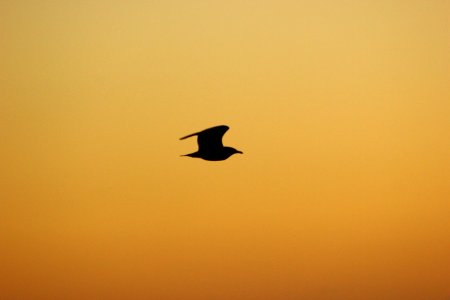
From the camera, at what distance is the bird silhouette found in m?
25.0

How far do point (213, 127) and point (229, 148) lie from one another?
1.25m

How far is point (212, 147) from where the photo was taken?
2522 cm

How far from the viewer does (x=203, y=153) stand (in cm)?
2512

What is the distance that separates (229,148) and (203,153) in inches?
39.2

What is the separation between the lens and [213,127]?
24562 mm

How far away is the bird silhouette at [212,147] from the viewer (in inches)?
983

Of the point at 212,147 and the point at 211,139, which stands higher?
the point at 211,139

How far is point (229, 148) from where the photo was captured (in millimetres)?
25391
